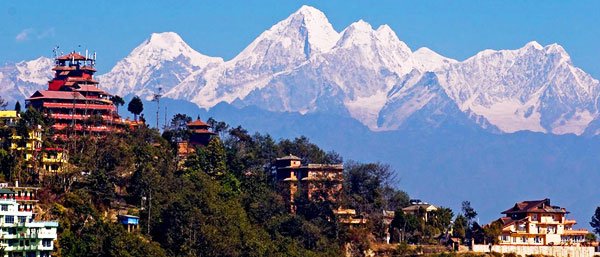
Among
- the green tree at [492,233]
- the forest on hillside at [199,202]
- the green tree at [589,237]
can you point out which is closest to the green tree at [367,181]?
the forest on hillside at [199,202]

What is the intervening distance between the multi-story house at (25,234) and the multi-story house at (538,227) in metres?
42.1

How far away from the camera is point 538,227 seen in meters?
125

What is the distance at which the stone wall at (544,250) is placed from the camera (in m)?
119

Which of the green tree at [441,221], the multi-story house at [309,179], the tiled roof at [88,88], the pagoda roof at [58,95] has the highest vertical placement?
the tiled roof at [88,88]

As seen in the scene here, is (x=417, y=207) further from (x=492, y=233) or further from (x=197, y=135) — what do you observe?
(x=197, y=135)

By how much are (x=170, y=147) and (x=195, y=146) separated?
13.8 feet

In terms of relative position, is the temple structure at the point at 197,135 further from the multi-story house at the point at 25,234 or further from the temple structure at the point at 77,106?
the multi-story house at the point at 25,234

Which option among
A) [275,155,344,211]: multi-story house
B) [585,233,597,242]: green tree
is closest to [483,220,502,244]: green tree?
[585,233,597,242]: green tree

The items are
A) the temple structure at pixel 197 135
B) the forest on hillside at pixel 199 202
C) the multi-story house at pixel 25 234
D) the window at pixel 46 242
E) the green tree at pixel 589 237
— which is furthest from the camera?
the temple structure at pixel 197 135

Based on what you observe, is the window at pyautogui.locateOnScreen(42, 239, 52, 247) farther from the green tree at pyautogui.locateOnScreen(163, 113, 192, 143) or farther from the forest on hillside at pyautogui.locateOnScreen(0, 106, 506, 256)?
the green tree at pyautogui.locateOnScreen(163, 113, 192, 143)

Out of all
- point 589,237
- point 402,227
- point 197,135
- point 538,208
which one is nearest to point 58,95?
point 197,135

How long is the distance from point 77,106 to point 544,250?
132ft

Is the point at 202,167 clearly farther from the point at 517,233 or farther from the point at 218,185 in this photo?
the point at 517,233

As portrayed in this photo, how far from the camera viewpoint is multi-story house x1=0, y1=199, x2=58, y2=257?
95.8 meters
